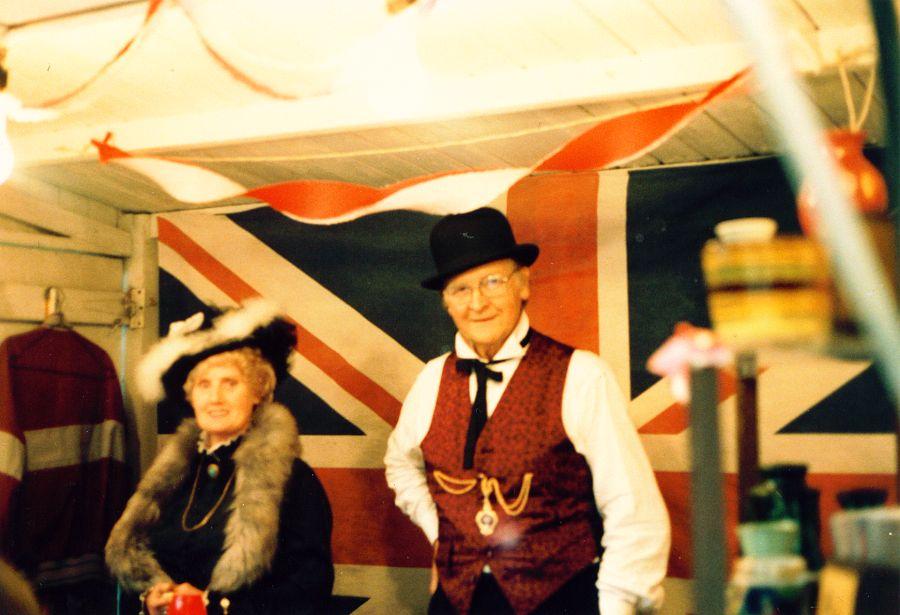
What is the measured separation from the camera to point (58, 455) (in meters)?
3.20

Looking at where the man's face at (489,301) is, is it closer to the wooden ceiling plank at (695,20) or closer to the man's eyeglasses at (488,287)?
the man's eyeglasses at (488,287)

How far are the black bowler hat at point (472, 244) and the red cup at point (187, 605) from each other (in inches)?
44.6

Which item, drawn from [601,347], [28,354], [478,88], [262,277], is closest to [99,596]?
[28,354]

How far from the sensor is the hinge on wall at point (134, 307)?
3695mm

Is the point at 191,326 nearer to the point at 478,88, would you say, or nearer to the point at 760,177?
the point at 478,88

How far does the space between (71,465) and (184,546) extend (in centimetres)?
94

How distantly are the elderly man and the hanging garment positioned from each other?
151 cm

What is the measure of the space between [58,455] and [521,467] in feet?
6.27

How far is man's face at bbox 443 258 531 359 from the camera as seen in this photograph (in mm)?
2508

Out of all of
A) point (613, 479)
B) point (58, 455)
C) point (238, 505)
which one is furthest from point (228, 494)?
point (613, 479)

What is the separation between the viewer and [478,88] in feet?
7.23

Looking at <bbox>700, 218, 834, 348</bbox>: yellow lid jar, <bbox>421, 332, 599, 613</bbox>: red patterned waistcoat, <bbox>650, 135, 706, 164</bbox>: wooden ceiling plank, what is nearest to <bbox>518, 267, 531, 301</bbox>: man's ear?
<bbox>421, 332, 599, 613</bbox>: red patterned waistcoat

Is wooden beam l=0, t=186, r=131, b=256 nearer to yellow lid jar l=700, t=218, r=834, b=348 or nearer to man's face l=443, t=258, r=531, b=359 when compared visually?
man's face l=443, t=258, r=531, b=359

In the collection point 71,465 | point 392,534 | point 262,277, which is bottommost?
point 392,534
